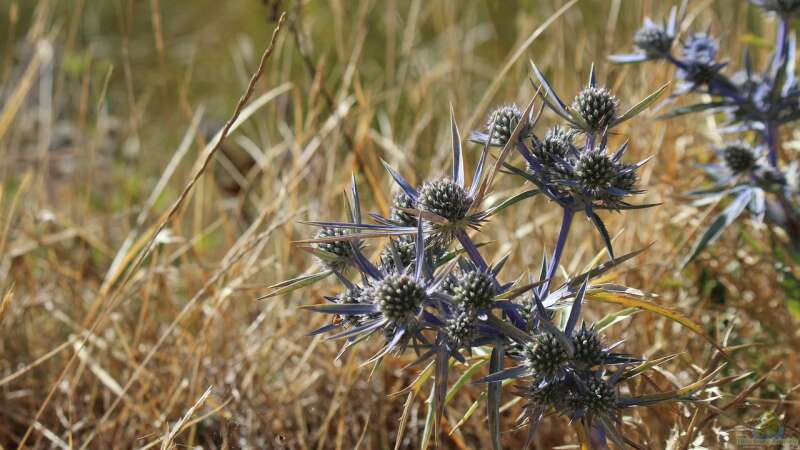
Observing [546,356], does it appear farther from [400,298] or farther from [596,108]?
[596,108]

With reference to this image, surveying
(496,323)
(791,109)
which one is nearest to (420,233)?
(496,323)

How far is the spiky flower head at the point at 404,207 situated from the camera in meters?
1.18

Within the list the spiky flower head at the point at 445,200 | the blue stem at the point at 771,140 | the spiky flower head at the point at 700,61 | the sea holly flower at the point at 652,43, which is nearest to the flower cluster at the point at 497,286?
the spiky flower head at the point at 445,200

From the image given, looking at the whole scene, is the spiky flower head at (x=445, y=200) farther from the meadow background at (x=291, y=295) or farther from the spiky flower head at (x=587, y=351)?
the meadow background at (x=291, y=295)

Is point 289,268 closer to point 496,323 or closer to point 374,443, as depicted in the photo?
point 374,443

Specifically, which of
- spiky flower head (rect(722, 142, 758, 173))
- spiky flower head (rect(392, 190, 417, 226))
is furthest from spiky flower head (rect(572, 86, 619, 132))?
spiky flower head (rect(722, 142, 758, 173))

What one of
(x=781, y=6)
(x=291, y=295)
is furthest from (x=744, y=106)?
(x=291, y=295)

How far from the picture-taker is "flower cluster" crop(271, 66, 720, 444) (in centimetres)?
106

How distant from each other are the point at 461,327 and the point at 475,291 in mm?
54

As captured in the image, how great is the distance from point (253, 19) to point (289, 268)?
340 centimetres

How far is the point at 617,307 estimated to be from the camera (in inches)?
84.2

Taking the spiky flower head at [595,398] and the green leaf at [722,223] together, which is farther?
the green leaf at [722,223]

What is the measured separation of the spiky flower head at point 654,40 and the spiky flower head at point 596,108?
565 mm

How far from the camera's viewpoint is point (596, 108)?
1.15 m
